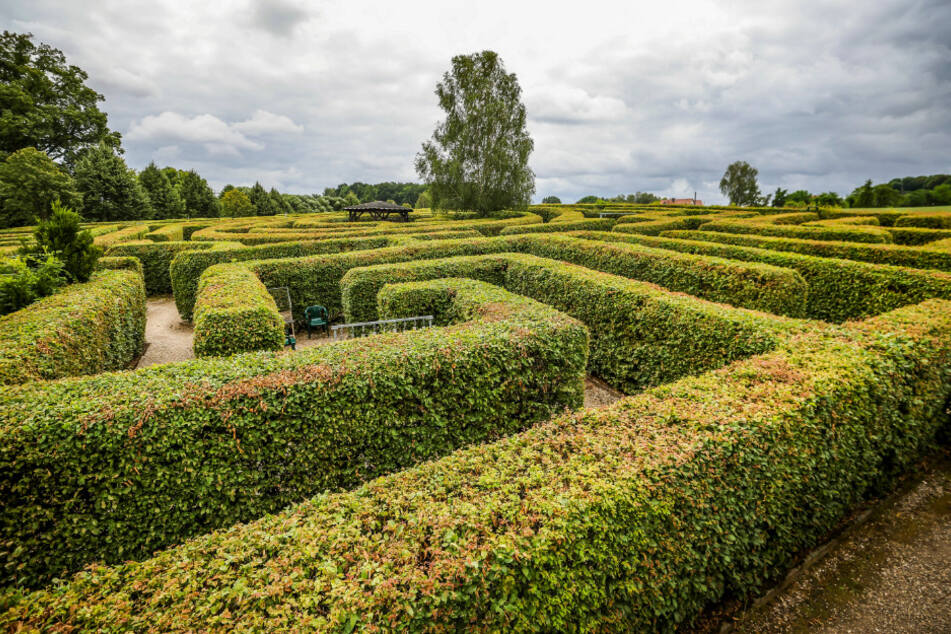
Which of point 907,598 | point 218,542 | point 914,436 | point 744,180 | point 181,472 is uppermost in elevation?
point 744,180

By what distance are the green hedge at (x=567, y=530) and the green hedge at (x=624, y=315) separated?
5.99 ft

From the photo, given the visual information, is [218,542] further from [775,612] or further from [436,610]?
[775,612]

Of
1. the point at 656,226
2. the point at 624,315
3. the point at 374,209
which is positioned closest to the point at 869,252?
the point at 624,315

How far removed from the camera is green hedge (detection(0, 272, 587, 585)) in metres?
3.79

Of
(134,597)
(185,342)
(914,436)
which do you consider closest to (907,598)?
(914,436)

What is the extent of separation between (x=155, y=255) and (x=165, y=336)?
6749mm

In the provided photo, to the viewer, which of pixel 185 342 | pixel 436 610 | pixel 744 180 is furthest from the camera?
pixel 744 180

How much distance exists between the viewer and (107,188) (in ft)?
126

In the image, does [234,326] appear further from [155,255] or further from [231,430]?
[155,255]

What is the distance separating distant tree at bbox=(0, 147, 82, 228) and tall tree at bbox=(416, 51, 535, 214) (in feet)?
98.9

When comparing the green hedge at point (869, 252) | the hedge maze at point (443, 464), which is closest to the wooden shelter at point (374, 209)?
the hedge maze at point (443, 464)

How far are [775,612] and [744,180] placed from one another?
10135cm

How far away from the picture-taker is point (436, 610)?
7.63ft

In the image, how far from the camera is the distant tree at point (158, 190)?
45031mm
